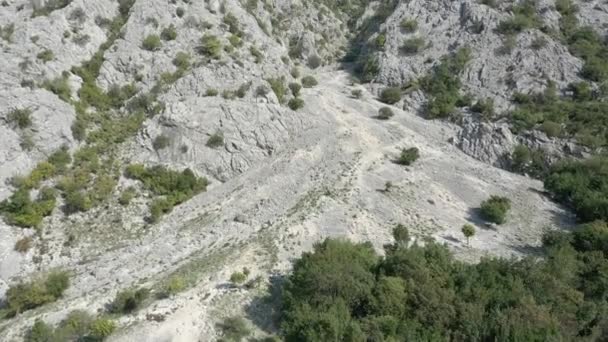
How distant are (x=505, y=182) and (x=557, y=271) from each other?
40.0 feet

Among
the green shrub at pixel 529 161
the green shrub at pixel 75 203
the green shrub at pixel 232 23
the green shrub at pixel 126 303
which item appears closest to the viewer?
the green shrub at pixel 126 303

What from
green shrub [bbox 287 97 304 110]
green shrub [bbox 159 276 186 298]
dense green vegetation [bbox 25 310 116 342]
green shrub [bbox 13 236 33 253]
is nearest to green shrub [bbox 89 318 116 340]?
dense green vegetation [bbox 25 310 116 342]

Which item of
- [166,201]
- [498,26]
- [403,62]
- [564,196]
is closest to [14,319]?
[166,201]

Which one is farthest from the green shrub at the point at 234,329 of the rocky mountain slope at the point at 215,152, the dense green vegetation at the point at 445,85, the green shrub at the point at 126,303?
the dense green vegetation at the point at 445,85

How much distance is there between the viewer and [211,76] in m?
37.7

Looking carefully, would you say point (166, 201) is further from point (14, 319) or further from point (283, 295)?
point (283, 295)

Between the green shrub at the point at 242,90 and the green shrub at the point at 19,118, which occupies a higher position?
the green shrub at the point at 242,90

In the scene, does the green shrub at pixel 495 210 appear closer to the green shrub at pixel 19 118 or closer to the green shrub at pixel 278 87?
the green shrub at pixel 278 87

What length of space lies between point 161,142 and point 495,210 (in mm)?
23208

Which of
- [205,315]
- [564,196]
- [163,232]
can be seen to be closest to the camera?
[205,315]

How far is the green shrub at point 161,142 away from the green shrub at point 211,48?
11.2 meters

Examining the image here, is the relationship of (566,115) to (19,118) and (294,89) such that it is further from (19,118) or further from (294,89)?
(19,118)

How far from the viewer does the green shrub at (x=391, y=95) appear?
143 ft

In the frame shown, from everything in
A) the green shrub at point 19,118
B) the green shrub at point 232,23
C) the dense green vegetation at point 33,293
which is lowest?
the dense green vegetation at point 33,293
